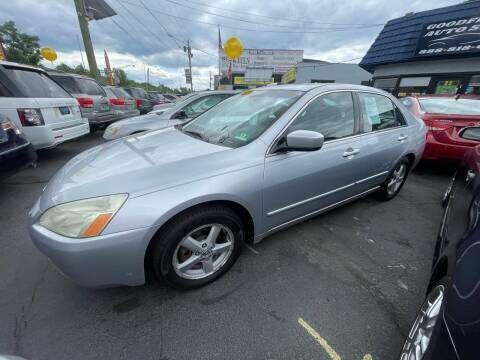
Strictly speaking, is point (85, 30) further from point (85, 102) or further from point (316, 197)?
point (316, 197)

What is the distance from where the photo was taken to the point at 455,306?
3.26 ft

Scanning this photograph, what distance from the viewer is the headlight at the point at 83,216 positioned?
57.7 inches

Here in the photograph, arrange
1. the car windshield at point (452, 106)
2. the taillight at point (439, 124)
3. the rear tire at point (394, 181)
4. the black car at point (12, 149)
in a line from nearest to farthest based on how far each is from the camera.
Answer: the black car at point (12, 149) < the rear tire at point (394, 181) < the taillight at point (439, 124) < the car windshield at point (452, 106)

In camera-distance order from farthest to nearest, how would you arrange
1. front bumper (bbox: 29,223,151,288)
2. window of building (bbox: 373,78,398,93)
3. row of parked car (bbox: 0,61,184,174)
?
window of building (bbox: 373,78,398,93) < row of parked car (bbox: 0,61,184,174) < front bumper (bbox: 29,223,151,288)

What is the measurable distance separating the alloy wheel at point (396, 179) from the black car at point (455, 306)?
2.01 m

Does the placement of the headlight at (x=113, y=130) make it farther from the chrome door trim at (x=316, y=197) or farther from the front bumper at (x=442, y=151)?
the front bumper at (x=442, y=151)

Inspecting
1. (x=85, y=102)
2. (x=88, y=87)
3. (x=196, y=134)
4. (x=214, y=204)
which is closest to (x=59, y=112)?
(x=85, y=102)

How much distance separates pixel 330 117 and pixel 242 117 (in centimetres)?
89

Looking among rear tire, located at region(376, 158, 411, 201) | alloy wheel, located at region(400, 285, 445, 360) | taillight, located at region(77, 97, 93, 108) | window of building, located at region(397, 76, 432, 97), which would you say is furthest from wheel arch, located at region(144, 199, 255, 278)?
window of building, located at region(397, 76, 432, 97)

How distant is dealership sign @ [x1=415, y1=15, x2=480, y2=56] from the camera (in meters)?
9.27

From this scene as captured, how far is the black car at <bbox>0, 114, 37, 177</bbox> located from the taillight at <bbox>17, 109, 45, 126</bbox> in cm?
83

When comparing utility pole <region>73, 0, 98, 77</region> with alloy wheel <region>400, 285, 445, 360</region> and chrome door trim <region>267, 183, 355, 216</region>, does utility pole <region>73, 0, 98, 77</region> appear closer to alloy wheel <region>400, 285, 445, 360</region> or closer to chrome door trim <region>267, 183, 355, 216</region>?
chrome door trim <region>267, 183, 355, 216</region>

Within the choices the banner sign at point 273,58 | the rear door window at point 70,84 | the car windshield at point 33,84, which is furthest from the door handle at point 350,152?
the banner sign at point 273,58

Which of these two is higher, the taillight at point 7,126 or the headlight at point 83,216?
the taillight at point 7,126
